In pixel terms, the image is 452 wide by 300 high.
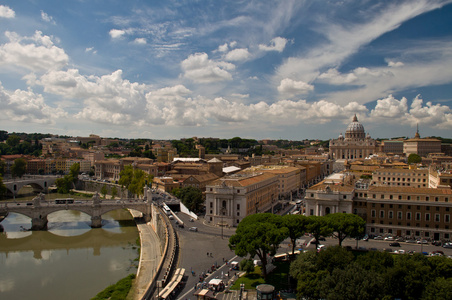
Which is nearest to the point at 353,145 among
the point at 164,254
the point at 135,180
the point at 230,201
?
the point at 135,180

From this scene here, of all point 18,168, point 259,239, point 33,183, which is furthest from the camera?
point 18,168

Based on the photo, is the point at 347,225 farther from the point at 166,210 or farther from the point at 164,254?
the point at 166,210

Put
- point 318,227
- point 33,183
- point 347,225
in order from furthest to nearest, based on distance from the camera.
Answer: point 33,183 → point 347,225 → point 318,227

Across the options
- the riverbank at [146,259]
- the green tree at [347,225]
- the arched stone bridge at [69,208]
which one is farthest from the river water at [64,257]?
the green tree at [347,225]

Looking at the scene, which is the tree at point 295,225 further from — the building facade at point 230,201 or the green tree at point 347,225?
the building facade at point 230,201

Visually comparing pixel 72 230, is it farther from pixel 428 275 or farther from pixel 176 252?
pixel 428 275

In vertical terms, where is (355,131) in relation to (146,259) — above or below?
above

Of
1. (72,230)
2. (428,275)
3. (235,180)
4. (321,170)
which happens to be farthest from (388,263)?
(321,170)
